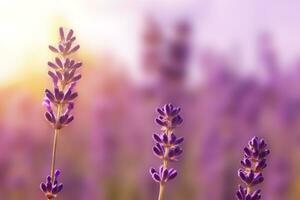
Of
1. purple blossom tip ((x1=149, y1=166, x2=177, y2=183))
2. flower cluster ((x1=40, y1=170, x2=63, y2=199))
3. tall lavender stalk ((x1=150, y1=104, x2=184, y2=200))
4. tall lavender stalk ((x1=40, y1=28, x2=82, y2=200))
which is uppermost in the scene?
tall lavender stalk ((x1=40, y1=28, x2=82, y2=200))

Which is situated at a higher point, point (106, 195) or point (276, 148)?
point (276, 148)

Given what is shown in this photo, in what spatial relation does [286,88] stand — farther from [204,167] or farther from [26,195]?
[26,195]

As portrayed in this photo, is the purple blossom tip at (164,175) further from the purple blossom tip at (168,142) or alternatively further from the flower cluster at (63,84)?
the flower cluster at (63,84)

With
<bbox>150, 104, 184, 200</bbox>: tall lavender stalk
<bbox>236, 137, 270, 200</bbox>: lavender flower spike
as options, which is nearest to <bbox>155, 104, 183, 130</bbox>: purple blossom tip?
<bbox>150, 104, 184, 200</bbox>: tall lavender stalk

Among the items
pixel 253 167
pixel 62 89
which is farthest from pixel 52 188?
pixel 253 167

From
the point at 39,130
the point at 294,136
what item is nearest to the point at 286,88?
the point at 294,136

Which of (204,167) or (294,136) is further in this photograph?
(294,136)

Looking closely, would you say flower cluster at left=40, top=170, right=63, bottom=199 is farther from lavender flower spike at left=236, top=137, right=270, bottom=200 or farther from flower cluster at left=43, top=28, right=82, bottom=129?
lavender flower spike at left=236, top=137, right=270, bottom=200

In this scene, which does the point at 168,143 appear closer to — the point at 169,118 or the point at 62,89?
the point at 169,118
